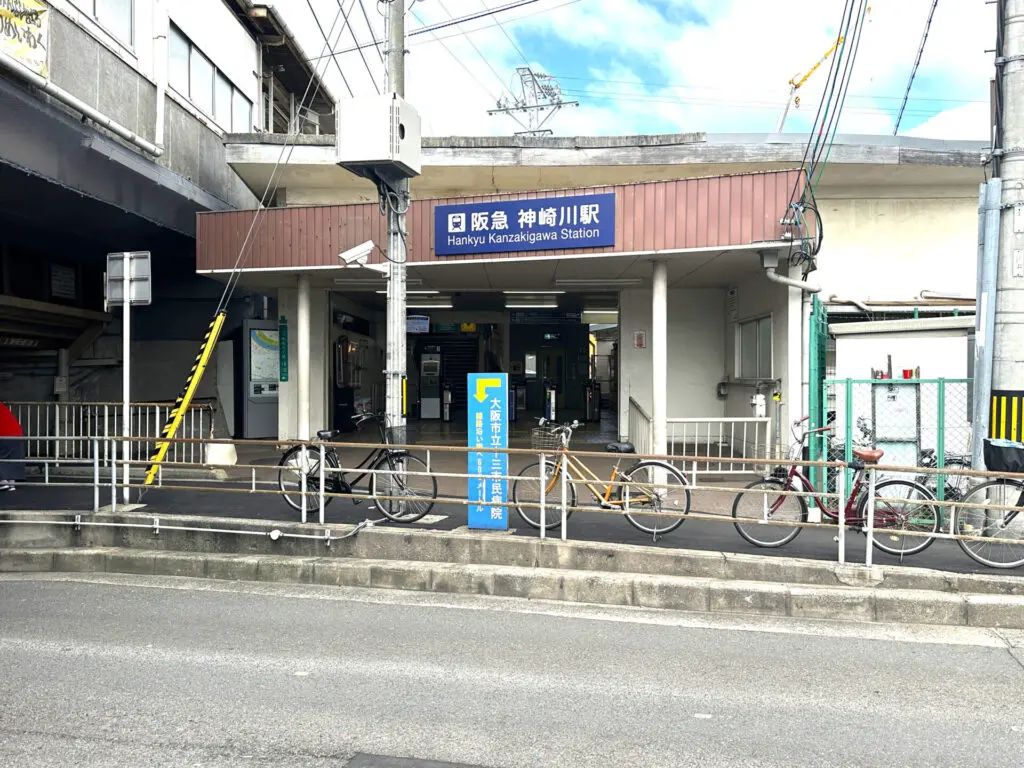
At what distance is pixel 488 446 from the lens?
7.80m

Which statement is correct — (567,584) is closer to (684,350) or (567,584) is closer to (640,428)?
(640,428)

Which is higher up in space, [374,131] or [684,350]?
[374,131]

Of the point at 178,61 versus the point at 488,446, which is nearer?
the point at 488,446

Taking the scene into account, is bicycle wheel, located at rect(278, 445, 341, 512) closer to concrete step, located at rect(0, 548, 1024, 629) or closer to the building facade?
concrete step, located at rect(0, 548, 1024, 629)

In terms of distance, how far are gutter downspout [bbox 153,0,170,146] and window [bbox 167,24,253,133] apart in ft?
1.52

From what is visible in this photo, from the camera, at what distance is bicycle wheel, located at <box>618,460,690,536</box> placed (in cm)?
764

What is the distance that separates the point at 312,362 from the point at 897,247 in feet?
36.6

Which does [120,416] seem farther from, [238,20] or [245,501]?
[238,20]

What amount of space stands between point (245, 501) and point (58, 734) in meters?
5.76

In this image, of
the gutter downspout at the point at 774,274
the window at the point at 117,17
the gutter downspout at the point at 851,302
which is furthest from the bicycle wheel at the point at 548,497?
the window at the point at 117,17

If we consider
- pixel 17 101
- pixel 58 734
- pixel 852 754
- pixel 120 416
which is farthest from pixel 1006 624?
pixel 120 416

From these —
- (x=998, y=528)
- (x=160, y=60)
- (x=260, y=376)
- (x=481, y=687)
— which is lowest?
(x=481, y=687)

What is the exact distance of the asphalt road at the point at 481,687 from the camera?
12.3ft

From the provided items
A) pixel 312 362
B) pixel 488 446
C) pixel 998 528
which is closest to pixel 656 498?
pixel 488 446
